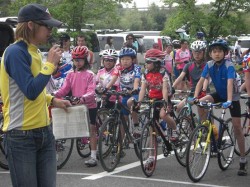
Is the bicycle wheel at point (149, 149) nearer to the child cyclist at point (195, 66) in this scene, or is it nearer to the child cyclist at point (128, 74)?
the child cyclist at point (128, 74)

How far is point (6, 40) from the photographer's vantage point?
9797mm

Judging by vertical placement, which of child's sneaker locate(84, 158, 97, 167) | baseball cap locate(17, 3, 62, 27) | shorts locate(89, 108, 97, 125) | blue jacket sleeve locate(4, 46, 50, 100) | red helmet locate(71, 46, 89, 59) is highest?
baseball cap locate(17, 3, 62, 27)

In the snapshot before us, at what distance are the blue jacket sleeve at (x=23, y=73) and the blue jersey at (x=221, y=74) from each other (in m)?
4.49

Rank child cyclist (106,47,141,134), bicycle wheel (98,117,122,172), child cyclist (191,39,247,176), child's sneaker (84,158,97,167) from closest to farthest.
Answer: child cyclist (191,39,247,176) < bicycle wheel (98,117,122,172) < child's sneaker (84,158,97,167) < child cyclist (106,47,141,134)

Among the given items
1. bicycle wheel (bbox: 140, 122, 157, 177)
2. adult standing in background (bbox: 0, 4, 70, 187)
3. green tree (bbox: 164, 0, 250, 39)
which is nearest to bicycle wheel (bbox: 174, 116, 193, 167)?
bicycle wheel (bbox: 140, 122, 157, 177)

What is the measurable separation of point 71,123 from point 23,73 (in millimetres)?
2011

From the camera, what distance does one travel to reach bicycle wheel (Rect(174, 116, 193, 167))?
9.12m

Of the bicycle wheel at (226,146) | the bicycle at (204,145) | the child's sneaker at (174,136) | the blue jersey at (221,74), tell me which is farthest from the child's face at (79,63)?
the bicycle wheel at (226,146)

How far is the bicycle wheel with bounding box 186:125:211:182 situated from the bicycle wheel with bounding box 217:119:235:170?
0.33 m

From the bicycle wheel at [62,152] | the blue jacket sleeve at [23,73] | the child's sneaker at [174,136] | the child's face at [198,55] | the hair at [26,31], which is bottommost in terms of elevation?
the bicycle wheel at [62,152]

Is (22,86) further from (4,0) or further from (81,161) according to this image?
(4,0)

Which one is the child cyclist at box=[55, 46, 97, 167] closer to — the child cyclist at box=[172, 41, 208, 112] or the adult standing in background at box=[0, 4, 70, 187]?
the child cyclist at box=[172, 41, 208, 112]

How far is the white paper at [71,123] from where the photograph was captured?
20.2 ft

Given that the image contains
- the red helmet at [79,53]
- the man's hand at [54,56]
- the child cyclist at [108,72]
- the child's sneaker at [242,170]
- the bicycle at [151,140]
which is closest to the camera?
the man's hand at [54,56]
